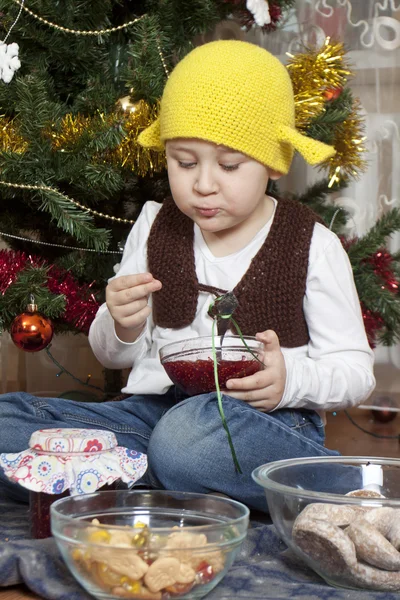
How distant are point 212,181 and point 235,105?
0.41 ft

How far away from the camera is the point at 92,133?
1.50 m

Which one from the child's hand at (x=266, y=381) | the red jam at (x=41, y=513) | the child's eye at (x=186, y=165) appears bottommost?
the red jam at (x=41, y=513)

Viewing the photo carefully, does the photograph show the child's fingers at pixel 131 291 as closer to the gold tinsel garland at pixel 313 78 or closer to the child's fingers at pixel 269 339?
the child's fingers at pixel 269 339

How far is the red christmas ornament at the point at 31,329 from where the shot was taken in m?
1.50

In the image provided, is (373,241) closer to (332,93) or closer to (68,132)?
(332,93)

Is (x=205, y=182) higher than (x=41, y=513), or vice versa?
(x=205, y=182)

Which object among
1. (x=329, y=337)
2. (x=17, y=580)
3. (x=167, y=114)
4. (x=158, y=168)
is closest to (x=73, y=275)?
(x=158, y=168)

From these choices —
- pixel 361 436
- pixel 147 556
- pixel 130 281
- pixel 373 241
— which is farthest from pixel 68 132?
pixel 361 436

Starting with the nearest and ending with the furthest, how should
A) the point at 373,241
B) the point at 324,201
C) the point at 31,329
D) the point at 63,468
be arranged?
the point at 63,468, the point at 31,329, the point at 373,241, the point at 324,201

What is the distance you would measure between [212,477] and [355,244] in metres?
0.83

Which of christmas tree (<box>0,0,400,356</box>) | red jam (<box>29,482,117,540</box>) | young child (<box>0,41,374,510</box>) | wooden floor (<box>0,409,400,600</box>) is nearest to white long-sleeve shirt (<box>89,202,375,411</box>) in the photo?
young child (<box>0,41,374,510</box>)

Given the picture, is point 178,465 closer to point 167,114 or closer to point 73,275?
point 167,114

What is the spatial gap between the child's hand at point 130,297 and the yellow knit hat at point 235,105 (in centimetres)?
24

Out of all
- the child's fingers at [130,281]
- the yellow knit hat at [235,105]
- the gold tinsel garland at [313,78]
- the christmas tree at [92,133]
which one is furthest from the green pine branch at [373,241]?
the child's fingers at [130,281]
